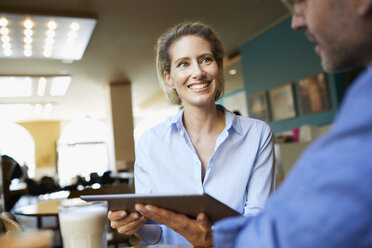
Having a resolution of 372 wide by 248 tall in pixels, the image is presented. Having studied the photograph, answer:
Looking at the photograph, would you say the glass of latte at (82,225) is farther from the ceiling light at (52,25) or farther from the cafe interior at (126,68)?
the ceiling light at (52,25)

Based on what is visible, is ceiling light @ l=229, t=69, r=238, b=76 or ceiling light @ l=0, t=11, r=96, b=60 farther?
ceiling light @ l=229, t=69, r=238, b=76

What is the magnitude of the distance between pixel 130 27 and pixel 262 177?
4.66m

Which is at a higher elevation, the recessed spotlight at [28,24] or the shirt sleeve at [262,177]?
the recessed spotlight at [28,24]

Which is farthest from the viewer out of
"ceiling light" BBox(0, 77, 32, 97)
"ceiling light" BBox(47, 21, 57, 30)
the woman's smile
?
"ceiling light" BBox(0, 77, 32, 97)

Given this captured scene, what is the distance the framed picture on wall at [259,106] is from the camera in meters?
6.28

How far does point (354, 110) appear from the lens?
0.44 metres

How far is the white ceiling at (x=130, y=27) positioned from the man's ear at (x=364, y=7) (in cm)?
392

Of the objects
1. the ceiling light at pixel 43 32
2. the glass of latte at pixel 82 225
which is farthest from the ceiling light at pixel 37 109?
the glass of latte at pixel 82 225

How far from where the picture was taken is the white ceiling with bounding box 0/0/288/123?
4855 mm

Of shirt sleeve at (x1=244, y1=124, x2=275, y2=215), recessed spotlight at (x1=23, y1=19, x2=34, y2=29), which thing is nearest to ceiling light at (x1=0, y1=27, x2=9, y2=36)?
recessed spotlight at (x1=23, y1=19, x2=34, y2=29)

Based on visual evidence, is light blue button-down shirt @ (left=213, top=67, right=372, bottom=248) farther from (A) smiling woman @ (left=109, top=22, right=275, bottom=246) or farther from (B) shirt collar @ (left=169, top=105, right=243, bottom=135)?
(B) shirt collar @ (left=169, top=105, right=243, bottom=135)

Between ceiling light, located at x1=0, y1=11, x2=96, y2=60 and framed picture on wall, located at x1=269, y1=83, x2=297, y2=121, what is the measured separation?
3.08m

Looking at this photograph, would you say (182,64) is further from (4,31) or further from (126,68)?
(126,68)

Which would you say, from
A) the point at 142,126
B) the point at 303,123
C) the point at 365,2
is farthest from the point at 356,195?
the point at 142,126
